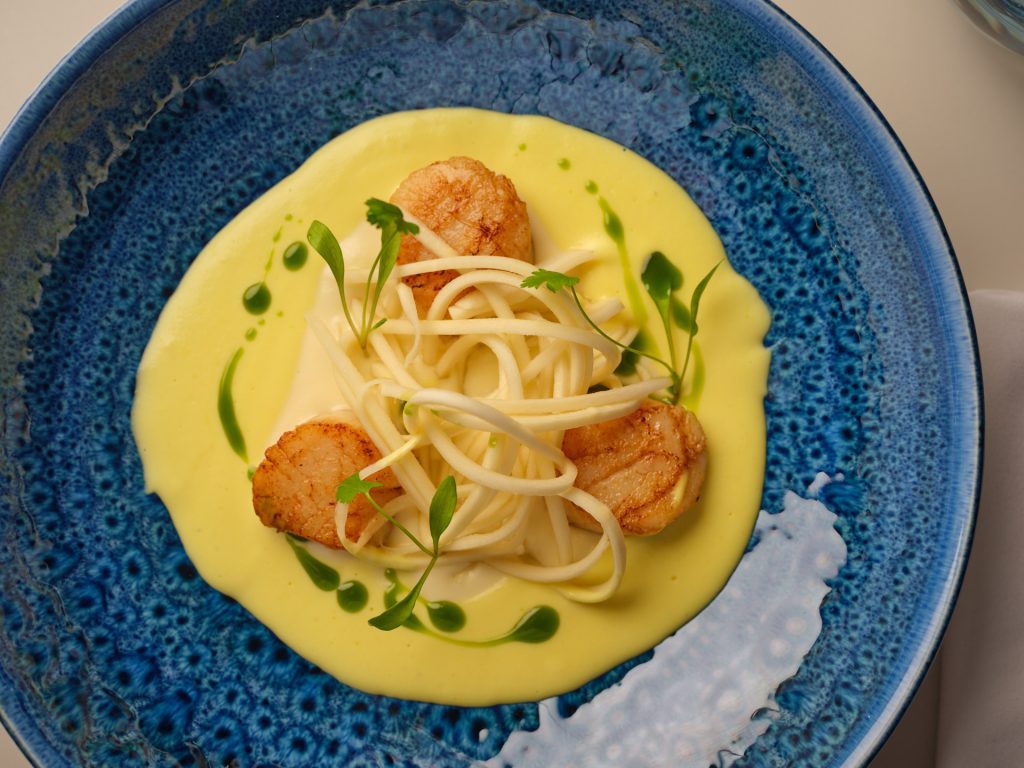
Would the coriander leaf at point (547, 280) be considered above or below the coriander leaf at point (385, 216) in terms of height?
below

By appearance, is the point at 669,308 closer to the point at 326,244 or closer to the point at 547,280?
the point at 547,280

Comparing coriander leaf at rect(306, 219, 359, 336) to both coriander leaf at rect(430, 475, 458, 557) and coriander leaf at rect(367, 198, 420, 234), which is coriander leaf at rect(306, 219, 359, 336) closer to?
coriander leaf at rect(367, 198, 420, 234)

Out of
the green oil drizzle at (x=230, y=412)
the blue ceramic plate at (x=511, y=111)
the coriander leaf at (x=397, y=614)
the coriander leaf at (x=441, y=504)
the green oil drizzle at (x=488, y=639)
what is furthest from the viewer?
the green oil drizzle at (x=230, y=412)

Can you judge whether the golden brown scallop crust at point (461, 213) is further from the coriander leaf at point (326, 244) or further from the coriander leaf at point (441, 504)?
the coriander leaf at point (441, 504)

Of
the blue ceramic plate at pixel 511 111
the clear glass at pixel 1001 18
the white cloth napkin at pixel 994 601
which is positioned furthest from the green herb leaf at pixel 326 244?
the clear glass at pixel 1001 18

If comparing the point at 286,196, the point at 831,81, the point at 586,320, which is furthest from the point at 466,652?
the point at 831,81

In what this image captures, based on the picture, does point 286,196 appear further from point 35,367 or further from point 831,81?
point 831,81
